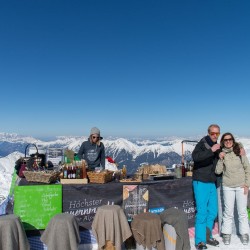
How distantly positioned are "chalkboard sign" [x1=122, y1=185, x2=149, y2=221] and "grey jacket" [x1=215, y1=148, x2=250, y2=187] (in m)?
1.75

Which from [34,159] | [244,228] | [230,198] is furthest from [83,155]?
[244,228]

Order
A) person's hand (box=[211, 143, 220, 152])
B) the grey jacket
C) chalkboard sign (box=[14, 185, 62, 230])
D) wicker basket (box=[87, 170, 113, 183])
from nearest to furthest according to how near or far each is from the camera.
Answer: person's hand (box=[211, 143, 220, 152]) → chalkboard sign (box=[14, 185, 62, 230]) → the grey jacket → wicker basket (box=[87, 170, 113, 183])

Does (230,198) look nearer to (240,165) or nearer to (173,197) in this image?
(240,165)

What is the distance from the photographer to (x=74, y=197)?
5.52 meters

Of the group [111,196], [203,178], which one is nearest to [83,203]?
[111,196]

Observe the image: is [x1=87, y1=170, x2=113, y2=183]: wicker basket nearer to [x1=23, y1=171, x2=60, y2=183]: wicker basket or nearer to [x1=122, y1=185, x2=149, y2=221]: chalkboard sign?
[x1=122, y1=185, x2=149, y2=221]: chalkboard sign

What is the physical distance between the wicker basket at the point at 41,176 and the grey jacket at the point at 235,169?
3.42 meters

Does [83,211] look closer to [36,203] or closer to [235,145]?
[36,203]

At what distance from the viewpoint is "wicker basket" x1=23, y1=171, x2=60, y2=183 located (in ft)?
17.5

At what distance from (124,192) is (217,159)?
2.11 m

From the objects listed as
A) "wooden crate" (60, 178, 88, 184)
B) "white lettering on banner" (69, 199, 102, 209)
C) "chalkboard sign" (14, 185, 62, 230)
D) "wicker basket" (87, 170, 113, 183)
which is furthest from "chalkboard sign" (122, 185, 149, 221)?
"chalkboard sign" (14, 185, 62, 230)

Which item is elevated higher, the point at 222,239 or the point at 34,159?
the point at 34,159

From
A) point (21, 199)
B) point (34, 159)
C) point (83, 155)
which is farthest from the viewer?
point (83, 155)

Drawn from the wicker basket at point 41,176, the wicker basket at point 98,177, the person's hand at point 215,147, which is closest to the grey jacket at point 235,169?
the person's hand at point 215,147
